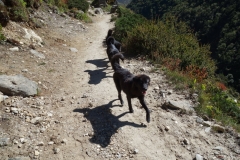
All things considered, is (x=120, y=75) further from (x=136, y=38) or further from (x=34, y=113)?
(x=136, y=38)

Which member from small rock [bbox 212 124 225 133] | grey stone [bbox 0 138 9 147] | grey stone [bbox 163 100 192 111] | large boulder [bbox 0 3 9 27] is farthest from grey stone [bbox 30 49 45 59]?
small rock [bbox 212 124 225 133]

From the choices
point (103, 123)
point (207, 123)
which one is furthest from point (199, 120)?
point (103, 123)

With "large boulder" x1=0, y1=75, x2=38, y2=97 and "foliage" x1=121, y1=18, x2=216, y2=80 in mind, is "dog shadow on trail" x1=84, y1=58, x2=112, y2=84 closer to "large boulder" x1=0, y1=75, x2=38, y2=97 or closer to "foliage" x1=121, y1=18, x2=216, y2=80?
"foliage" x1=121, y1=18, x2=216, y2=80

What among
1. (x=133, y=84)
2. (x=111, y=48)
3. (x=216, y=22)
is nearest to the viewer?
(x=133, y=84)

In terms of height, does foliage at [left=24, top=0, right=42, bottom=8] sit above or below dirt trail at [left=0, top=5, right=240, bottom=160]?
above

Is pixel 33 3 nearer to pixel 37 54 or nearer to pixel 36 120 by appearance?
pixel 37 54

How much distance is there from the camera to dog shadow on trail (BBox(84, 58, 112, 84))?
309 inches

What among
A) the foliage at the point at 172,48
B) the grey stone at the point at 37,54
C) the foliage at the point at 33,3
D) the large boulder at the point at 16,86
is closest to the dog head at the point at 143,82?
the large boulder at the point at 16,86

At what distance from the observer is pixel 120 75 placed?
5629mm

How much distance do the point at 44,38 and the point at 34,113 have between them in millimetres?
6481

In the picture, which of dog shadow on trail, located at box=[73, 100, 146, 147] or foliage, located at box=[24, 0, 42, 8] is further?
foliage, located at box=[24, 0, 42, 8]

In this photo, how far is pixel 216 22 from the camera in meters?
57.2

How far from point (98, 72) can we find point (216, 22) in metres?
57.3

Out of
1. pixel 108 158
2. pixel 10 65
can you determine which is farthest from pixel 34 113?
pixel 10 65
